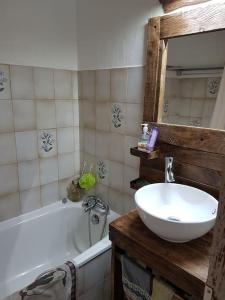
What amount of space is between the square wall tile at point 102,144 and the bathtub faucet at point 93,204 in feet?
1.22

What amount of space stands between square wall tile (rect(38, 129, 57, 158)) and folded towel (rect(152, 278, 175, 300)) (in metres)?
1.27

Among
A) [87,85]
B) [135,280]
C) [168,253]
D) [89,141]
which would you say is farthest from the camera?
[89,141]

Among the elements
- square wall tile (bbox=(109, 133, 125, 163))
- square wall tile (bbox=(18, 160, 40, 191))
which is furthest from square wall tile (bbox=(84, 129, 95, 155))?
square wall tile (bbox=(18, 160, 40, 191))

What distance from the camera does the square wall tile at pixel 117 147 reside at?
166 cm

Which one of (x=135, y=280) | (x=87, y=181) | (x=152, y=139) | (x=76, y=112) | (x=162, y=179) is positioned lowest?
(x=135, y=280)

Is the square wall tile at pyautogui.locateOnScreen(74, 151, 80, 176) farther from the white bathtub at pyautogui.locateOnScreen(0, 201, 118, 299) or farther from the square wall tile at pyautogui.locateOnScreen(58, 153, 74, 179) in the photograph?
the white bathtub at pyautogui.locateOnScreen(0, 201, 118, 299)

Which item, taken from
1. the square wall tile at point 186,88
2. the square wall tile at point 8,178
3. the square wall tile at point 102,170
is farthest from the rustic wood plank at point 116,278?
the square wall tile at point 8,178

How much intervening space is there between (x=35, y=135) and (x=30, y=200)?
1.77ft

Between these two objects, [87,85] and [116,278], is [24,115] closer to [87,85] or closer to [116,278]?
[87,85]

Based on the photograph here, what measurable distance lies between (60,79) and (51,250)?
4.74 ft

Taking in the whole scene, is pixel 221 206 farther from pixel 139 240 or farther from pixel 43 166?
pixel 43 166

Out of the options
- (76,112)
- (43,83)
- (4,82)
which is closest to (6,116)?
(4,82)

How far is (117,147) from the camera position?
170cm

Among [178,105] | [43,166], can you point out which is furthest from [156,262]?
[43,166]
